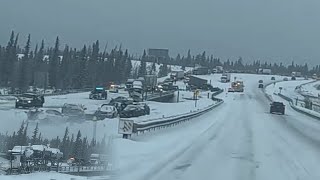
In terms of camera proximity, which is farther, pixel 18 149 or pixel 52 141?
pixel 52 141

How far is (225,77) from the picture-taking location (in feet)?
583

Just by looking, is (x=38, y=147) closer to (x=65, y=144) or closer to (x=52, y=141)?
(x=52, y=141)

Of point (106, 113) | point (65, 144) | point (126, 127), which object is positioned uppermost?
point (126, 127)

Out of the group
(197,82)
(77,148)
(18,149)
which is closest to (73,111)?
(77,148)

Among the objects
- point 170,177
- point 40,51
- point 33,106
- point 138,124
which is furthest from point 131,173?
point 40,51

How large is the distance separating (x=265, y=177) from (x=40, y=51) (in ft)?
522

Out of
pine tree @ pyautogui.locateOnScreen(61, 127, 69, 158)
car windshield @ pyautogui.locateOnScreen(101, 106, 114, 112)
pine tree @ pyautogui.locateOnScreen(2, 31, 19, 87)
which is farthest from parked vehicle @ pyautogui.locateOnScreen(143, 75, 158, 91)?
pine tree @ pyautogui.locateOnScreen(61, 127, 69, 158)

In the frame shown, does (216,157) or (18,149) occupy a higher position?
(216,157)

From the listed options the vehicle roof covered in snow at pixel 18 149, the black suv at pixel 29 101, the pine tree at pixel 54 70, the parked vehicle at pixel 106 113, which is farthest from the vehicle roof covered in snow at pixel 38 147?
the pine tree at pixel 54 70

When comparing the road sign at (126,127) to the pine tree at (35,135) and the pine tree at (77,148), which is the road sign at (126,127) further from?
the pine tree at (35,135)

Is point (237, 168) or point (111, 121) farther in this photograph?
point (111, 121)

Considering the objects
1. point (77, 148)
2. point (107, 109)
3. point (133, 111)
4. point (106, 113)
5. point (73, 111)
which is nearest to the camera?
point (77, 148)

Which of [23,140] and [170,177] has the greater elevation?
[170,177]

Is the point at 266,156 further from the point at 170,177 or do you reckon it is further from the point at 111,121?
the point at 111,121
